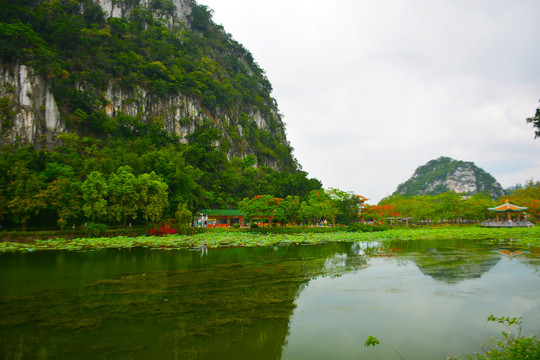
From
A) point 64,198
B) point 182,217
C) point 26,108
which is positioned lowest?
point 182,217

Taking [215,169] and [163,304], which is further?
[215,169]

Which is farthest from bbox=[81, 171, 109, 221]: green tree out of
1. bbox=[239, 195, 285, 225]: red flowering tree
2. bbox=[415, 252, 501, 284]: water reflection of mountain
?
bbox=[415, 252, 501, 284]: water reflection of mountain

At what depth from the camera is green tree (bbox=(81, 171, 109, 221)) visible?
83.7 feet

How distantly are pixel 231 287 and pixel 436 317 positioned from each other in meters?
5.70

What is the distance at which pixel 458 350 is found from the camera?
5176mm

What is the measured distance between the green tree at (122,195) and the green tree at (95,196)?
0.56 meters

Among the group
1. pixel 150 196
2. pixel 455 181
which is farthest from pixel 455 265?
pixel 455 181

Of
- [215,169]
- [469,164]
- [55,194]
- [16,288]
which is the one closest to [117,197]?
[55,194]

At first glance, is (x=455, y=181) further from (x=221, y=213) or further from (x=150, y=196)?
(x=150, y=196)

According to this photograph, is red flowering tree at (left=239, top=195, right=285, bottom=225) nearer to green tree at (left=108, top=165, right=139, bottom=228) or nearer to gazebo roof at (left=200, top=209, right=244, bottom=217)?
gazebo roof at (left=200, top=209, right=244, bottom=217)

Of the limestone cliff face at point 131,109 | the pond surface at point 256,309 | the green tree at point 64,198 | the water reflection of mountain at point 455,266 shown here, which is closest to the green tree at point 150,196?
the green tree at point 64,198

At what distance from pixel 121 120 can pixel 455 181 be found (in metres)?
153

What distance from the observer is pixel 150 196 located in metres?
28.4

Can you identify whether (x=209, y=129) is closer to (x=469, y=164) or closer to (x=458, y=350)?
(x=458, y=350)
